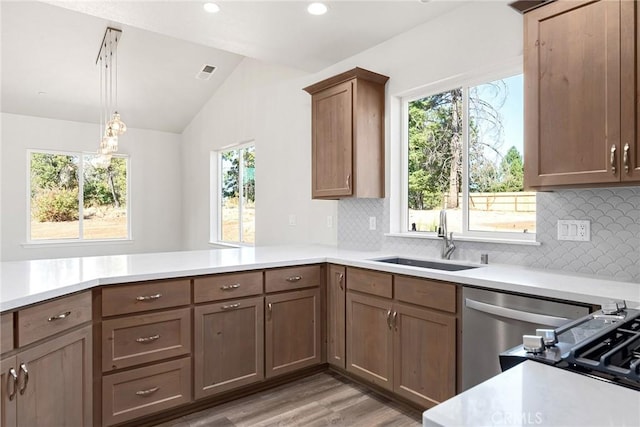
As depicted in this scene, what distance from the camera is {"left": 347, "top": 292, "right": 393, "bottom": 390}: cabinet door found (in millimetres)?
2599

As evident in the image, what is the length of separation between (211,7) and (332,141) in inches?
53.7

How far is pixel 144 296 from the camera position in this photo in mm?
2291

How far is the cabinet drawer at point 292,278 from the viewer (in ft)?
9.17

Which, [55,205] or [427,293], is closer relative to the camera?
[427,293]

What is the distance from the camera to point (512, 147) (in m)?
2.72

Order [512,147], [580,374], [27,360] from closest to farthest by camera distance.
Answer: [580,374]
[27,360]
[512,147]

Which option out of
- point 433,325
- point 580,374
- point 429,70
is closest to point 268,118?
point 429,70

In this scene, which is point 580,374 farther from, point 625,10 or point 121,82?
point 121,82

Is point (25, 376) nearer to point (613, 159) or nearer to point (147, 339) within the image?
point (147, 339)

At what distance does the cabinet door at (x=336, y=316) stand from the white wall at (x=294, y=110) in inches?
36.0

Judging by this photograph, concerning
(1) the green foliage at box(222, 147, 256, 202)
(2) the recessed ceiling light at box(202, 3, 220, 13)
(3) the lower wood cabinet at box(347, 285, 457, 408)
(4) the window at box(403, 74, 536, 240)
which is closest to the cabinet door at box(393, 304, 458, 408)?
(3) the lower wood cabinet at box(347, 285, 457, 408)

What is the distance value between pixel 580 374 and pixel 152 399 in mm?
2293

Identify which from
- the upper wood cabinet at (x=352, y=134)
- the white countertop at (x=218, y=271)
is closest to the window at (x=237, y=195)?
the upper wood cabinet at (x=352, y=134)

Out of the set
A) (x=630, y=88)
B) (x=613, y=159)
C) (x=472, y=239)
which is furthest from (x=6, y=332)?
(x=630, y=88)
